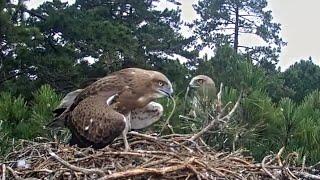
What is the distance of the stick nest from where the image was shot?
388 cm

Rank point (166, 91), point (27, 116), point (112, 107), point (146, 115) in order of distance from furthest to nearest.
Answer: point (27, 116) < point (146, 115) < point (166, 91) < point (112, 107)

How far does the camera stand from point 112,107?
488 centimetres

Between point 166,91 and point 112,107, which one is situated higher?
point 166,91

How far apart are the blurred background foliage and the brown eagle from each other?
14.5 inches

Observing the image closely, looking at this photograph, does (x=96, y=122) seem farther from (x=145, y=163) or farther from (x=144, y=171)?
(x=144, y=171)

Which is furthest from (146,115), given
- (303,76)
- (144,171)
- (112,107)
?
(303,76)

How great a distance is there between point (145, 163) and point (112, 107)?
94cm

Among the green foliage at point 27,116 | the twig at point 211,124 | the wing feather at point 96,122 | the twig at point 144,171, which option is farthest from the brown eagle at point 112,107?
the twig at point 144,171

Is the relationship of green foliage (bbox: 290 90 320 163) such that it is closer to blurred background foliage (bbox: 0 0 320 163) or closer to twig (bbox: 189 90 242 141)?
blurred background foliage (bbox: 0 0 320 163)

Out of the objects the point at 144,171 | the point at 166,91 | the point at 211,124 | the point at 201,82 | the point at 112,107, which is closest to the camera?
the point at 144,171

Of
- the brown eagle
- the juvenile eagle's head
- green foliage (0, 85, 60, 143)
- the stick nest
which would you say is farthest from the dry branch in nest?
the juvenile eagle's head

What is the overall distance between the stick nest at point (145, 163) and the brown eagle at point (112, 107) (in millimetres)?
127

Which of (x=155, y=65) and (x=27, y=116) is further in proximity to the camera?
(x=155, y=65)

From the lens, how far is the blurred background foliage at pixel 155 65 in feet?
17.7
